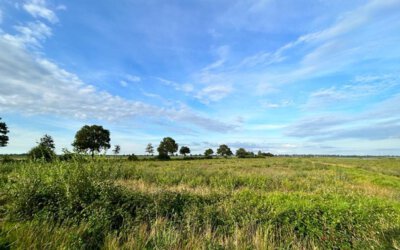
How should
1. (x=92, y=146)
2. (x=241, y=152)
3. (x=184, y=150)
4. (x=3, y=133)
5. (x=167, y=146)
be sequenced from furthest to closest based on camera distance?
(x=241, y=152) < (x=184, y=150) < (x=167, y=146) < (x=92, y=146) < (x=3, y=133)

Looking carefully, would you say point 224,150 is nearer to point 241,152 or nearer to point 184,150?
point 241,152

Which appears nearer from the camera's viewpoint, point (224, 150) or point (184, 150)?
point (184, 150)

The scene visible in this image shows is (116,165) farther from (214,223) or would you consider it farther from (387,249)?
(387,249)

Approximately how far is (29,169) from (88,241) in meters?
5.41

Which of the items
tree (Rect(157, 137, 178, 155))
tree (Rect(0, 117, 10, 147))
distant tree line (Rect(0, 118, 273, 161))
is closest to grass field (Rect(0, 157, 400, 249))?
distant tree line (Rect(0, 118, 273, 161))

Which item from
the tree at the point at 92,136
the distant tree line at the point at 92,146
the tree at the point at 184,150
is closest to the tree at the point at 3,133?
the distant tree line at the point at 92,146

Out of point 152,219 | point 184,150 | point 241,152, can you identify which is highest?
point 241,152

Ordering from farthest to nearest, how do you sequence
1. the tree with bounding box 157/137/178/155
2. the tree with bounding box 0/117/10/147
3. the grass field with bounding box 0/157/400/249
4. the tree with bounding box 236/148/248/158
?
the tree with bounding box 236/148/248/158, the tree with bounding box 157/137/178/155, the tree with bounding box 0/117/10/147, the grass field with bounding box 0/157/400/249

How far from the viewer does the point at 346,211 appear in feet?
29.3

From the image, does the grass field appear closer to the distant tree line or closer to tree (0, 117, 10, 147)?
the distant tree line

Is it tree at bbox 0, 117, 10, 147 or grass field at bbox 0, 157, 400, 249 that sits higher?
tree at bbox 0, 117, 10, 147

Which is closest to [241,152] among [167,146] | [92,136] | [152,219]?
Result: [167,146]

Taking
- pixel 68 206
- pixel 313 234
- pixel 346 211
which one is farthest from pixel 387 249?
pixel 68 206

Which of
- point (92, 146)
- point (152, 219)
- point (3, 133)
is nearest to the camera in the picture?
point (152, 219)
